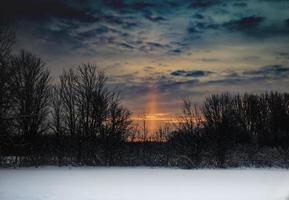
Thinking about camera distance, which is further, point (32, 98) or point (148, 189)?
point (32, 98)

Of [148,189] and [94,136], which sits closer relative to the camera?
[148,189]

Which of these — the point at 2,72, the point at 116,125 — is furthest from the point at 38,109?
the point at 2,72

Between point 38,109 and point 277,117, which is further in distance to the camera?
point 277,117

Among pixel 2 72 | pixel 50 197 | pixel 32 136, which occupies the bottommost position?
pixel 50 197

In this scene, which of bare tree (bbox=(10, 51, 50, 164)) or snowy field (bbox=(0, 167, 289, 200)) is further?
bare tree (bbox=(10, 51, 50, 164))

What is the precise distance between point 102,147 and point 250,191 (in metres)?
24.7

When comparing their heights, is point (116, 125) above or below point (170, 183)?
above

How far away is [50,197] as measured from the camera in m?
17.1

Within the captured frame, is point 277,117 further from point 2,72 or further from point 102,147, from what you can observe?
point 2,72

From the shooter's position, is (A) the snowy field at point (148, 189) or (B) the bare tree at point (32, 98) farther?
(B) the bare tree at point (32, 98)

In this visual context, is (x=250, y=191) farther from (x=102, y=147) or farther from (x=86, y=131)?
(x=86, y=131)

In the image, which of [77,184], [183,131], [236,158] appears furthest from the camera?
[183,131]

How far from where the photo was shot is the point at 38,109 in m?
47.1

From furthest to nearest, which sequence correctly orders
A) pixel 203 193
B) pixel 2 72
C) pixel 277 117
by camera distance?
1. pixel 277 117
2. pixel 2 72
3. pixel 203 193
